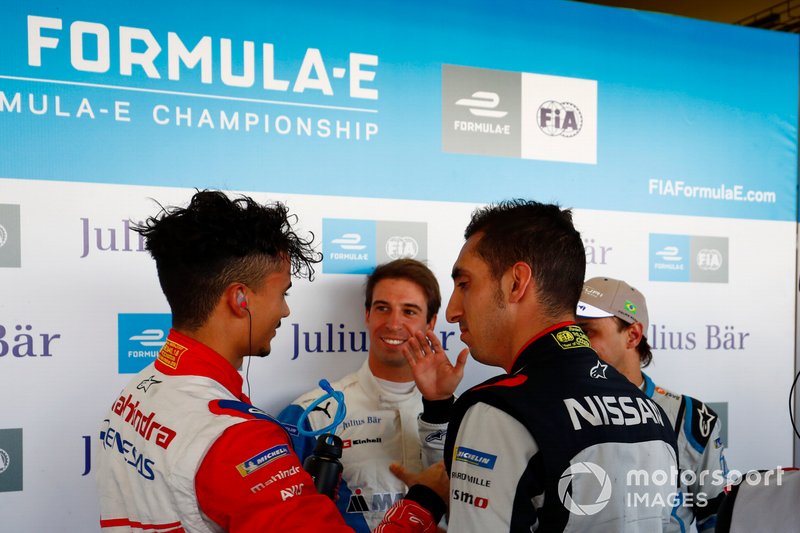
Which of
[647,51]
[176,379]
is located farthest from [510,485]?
[647,51]

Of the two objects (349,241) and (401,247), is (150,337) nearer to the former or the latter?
(349,241)

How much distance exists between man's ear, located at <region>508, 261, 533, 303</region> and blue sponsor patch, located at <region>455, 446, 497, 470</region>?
303 mm

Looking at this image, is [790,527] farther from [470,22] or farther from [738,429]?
A: [738,429]

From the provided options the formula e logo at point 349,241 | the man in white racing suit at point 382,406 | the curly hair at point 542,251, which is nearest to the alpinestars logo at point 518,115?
the formula e logo at point 349,241

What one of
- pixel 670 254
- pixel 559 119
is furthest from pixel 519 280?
pixel 670 254

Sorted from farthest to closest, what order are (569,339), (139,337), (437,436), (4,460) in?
1. (139,337)
2. (4,460)
3. (437,436)
4. (569,339)

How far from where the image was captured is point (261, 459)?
1.05m

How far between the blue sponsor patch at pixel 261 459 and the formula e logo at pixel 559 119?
1.95 metres

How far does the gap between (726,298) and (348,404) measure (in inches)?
71.8

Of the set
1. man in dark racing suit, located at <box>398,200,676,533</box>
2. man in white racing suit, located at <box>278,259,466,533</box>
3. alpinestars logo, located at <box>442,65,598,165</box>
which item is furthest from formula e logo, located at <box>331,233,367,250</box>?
man in dark racing suit, located at <box>398,200,676,533</box>

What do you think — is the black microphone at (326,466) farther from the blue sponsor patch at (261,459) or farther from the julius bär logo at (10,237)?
the julius bär logo at (10,237)

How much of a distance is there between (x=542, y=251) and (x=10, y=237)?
1595mm

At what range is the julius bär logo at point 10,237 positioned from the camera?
6.39ft

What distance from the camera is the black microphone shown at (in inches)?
53.7
